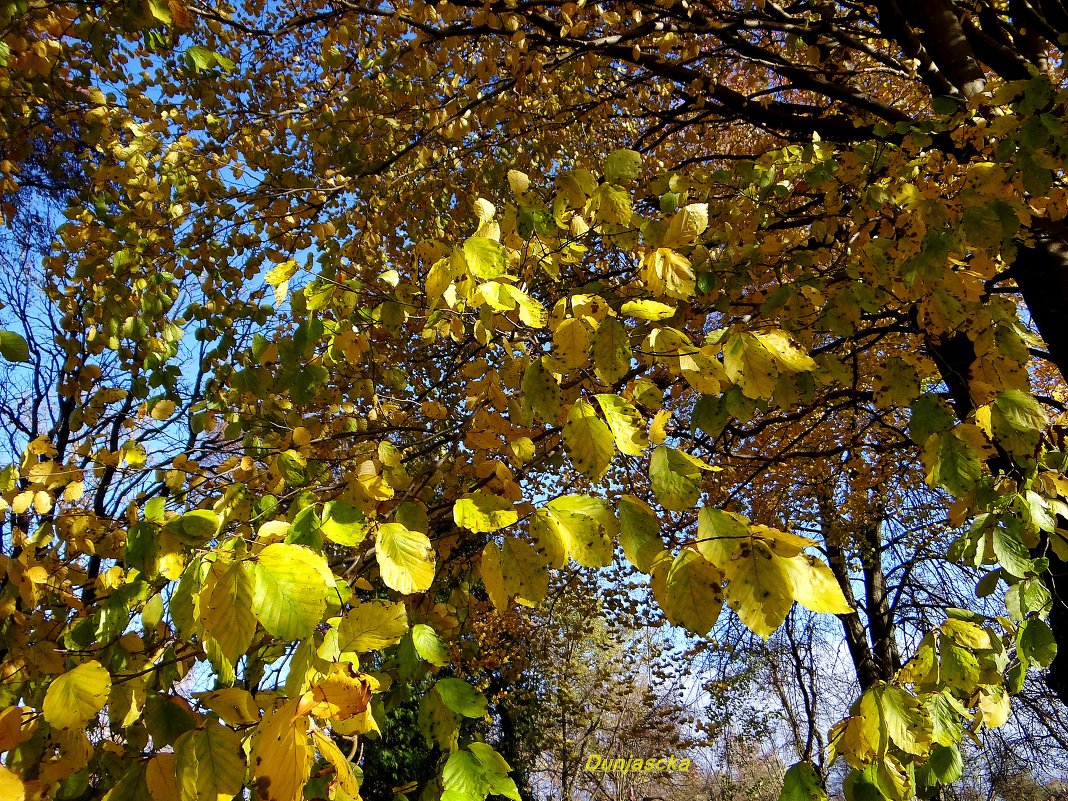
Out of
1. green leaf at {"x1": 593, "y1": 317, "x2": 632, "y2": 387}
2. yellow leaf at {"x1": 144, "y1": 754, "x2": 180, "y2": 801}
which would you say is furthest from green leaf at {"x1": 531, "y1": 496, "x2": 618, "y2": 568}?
yellow leaf at {"x1": 144, "y1": 754, "x2": 180, "y2": 801}

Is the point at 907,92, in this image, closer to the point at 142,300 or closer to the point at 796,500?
the point at 796,500

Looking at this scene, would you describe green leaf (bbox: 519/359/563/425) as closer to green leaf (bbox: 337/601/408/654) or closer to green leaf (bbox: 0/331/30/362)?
green leaf (bbox: 337/601/408/654)

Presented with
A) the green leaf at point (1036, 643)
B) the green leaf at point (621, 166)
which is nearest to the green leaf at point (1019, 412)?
the green leaf at point (1036, 643)

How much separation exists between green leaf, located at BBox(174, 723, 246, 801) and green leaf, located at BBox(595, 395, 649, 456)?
86 cm

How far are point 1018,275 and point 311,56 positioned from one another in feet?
18.9

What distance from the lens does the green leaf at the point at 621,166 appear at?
1592mm

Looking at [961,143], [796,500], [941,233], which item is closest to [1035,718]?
[796,500]

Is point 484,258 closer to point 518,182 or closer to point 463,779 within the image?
point 518,182

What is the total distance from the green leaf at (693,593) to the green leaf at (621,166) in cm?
104

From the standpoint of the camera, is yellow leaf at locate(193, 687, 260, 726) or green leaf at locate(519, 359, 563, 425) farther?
green leaf at locate(519, 359, 563, 425)

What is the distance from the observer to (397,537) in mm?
1206

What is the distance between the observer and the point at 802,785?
117 centimetres

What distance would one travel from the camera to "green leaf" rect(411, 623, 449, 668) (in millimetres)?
1290

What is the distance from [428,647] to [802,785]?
798 mm
